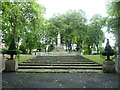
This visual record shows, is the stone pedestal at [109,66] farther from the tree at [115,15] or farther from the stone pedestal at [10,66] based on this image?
the stone pedestal at [10,66]

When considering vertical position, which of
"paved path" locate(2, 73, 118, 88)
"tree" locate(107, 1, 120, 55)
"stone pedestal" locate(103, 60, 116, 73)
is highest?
"tree" locate(107, 1, 120, 55)

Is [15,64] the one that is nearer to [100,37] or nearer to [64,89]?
[64,89]

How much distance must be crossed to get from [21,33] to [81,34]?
16294 mm

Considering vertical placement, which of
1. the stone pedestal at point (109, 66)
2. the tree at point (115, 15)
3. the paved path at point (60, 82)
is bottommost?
the paved path at point (60, 82)

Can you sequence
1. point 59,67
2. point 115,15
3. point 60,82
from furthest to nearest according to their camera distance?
point 115,15
point 59,67
point 60,82

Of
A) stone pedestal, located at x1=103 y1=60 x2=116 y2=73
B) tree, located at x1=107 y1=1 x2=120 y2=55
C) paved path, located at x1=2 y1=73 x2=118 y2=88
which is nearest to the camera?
paved path, located at x1=2 y1=73 x2=118 y2=88

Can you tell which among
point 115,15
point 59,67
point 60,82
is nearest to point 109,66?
point 59,67

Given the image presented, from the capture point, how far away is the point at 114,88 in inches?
182

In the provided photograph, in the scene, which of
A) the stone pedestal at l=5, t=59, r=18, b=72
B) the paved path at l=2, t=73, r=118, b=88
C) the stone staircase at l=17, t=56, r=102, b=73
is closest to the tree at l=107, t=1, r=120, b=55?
the stone staircase at l=17, t=56, r=102, b=73

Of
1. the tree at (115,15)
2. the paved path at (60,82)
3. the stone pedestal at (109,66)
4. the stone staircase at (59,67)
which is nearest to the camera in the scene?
the paved path at (60,82)

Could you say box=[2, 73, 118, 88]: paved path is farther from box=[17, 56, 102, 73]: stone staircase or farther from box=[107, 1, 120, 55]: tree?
box=[107, 1, 120, 55]: tree

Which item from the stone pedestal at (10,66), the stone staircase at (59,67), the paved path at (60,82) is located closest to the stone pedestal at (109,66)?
the stone staircase at (59,67)

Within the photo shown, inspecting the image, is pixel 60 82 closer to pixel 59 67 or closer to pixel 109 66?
pixel 59 67

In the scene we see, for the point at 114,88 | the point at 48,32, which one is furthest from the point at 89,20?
the point at 114,88
